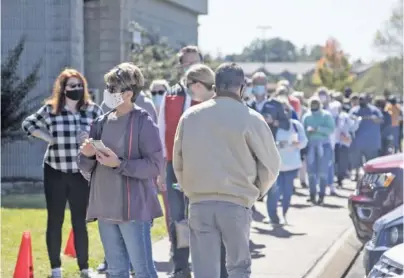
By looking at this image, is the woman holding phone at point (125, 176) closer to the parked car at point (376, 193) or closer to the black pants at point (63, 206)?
the black pants at point (63, 206)

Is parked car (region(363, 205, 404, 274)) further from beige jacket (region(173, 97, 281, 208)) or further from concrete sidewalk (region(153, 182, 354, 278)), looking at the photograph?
beige jacket (region(173, 97, 281, 208))

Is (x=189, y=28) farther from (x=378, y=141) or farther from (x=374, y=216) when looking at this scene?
(x=374, y=216)

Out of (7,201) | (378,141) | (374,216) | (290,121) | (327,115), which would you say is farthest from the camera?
(378,141)

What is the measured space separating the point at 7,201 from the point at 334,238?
5.55m

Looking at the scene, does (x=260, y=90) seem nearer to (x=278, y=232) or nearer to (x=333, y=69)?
(x=278, y=232)

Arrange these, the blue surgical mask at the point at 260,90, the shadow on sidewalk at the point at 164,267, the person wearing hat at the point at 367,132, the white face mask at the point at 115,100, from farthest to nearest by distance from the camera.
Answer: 1. the person wearing hat at the point at 367,132
2. the blue surgical mask at the point at 260,90
3. the shadow on sidewalk at the point at 164,267
4. the white face mask at the point at 115,100

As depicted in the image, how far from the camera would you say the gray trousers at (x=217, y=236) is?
6820mm

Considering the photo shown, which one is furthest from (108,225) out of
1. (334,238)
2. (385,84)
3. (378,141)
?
(385,84)

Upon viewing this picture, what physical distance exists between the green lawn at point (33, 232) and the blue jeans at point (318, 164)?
391cm

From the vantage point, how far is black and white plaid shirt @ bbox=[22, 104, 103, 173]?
349 inches

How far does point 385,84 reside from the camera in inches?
3656

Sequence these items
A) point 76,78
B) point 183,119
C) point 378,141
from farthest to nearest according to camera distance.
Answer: point 378,141, point 76,78, point 183,119

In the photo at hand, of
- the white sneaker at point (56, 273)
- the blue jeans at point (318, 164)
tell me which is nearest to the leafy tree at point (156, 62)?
the blue jeans at point (318, 164)

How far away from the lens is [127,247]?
23.5 ft
